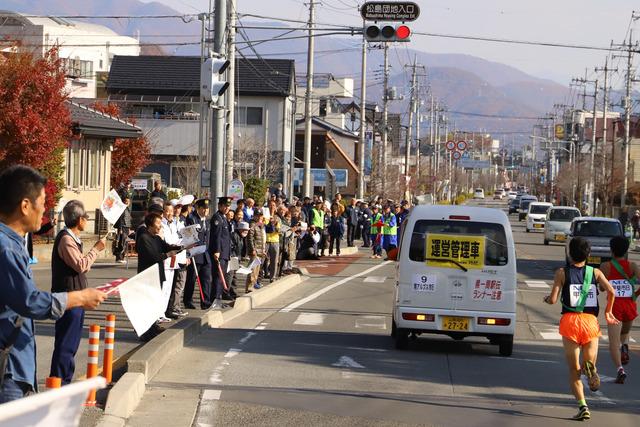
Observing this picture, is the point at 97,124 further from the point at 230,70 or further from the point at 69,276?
the point at 69,276

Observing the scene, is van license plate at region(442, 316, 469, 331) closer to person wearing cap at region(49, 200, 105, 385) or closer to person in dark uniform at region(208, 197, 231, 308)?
person in dark uniform at region(208, 197, 231, 308)

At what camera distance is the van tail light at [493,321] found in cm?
1440

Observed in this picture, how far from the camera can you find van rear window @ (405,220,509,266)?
14.6 metres

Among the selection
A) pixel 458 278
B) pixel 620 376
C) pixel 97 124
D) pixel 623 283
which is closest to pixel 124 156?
pixel 97 124

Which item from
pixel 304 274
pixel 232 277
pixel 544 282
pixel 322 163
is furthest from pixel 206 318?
pixel 322 163

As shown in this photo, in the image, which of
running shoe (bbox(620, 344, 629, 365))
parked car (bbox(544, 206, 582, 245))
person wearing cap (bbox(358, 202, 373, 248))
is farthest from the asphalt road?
parked car (bbox(544, 206, 582, 245))

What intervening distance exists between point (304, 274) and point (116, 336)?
13.5m

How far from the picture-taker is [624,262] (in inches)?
518

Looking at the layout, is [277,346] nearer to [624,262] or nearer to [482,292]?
[482,292]

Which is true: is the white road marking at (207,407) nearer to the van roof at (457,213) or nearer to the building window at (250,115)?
the van roof at (457,213)

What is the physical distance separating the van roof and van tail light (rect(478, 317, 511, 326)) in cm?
132

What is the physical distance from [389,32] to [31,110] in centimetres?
959

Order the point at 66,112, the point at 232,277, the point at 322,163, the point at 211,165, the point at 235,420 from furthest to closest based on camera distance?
the point at 322,163, the point at 66,112, the point at 211,165, the point at 232,277, the point at 235,420

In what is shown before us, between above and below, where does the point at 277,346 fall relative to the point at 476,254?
below
